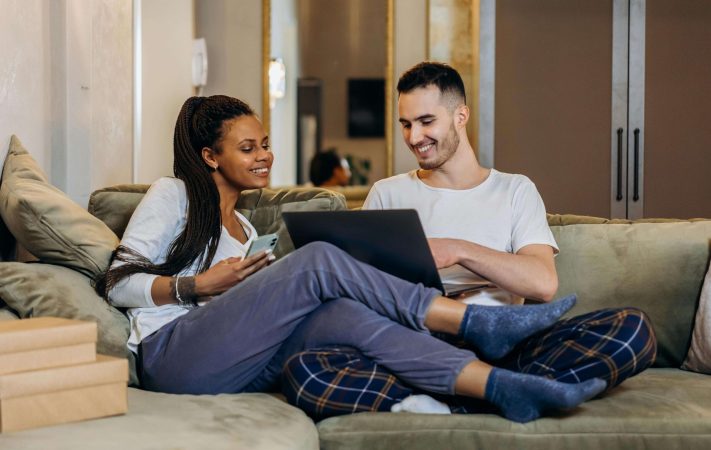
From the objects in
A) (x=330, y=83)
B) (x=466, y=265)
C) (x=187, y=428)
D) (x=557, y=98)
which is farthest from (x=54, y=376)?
(x=557, y=98)

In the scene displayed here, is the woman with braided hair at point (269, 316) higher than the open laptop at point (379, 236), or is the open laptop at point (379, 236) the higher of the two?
the open laptop at point (379, 236)

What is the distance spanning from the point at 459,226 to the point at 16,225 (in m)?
1.05

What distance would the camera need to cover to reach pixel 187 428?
1.75 meters

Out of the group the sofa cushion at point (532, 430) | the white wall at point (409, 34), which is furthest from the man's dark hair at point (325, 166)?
the sofa cushion at point (532, 430)

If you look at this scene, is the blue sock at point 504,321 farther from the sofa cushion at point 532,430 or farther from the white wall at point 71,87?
the white wall at point 71,87

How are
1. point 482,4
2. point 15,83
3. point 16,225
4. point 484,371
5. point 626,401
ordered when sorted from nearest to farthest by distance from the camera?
point 484,371 < point 626,401 < point 16,225 < point 15,83 < point 482,4

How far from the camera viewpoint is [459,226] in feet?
8.03

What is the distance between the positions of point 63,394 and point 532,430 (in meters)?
0.87

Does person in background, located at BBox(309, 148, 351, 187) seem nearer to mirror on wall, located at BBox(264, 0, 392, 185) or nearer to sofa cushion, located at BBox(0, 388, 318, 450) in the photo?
mirror on wall, located at BBox(264, 0, 392, 185)

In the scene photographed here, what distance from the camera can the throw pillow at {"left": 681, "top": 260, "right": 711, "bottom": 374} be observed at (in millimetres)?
2426

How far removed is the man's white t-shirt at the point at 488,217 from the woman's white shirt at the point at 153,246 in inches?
18.9

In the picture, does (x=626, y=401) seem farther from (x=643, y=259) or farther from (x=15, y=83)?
(x=15, y=83)

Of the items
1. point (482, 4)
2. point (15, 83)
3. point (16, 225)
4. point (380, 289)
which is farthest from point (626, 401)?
point (482, 4)

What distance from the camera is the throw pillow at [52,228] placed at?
7.44ft
